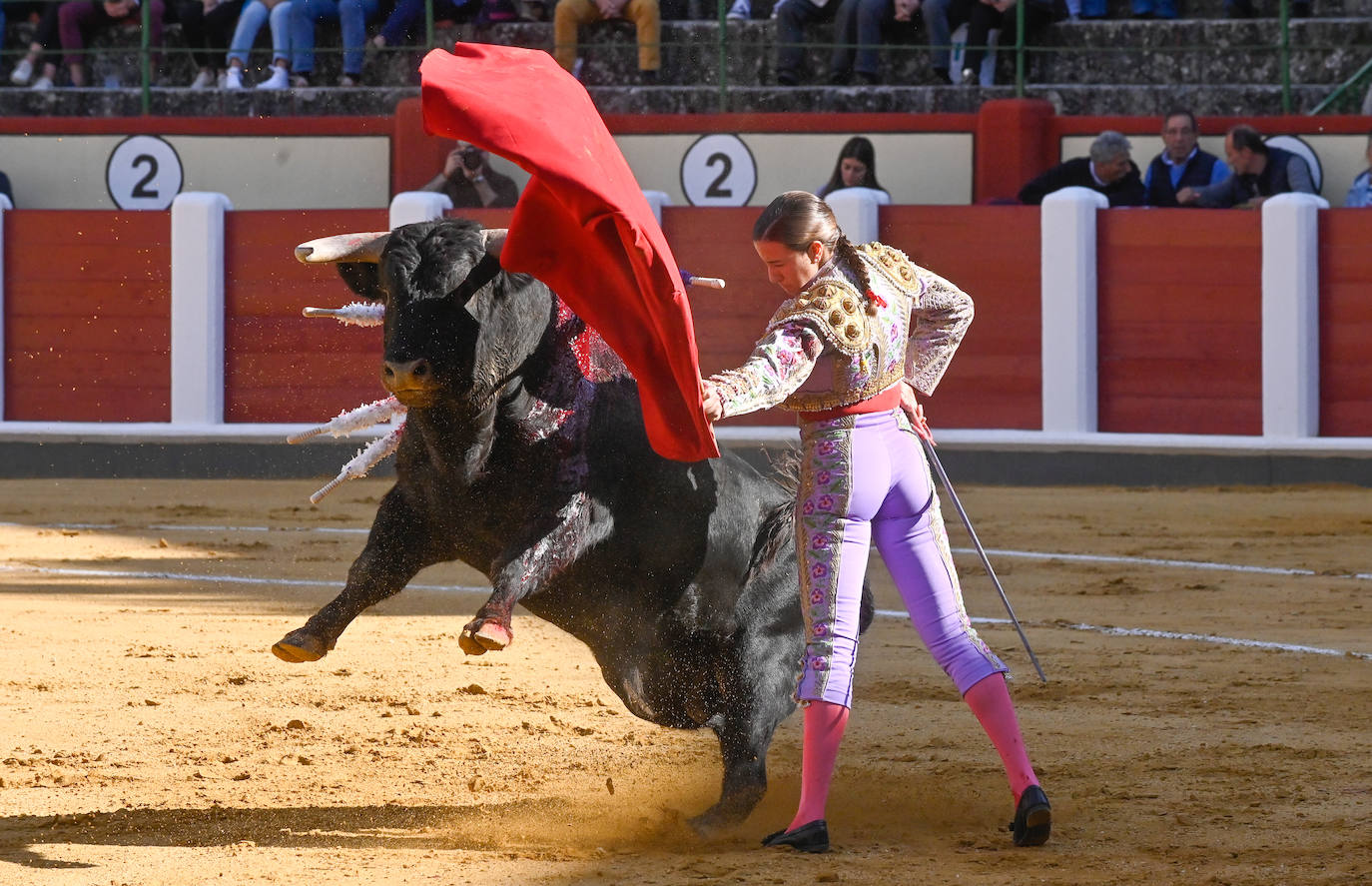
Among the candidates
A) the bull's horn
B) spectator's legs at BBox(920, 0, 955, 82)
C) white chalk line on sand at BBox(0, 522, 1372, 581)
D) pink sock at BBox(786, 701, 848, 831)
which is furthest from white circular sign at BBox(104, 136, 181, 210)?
pink sock at BBox(786, 701, 848, 831)

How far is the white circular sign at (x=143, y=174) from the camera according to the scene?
959cm

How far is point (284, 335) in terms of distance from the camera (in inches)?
343

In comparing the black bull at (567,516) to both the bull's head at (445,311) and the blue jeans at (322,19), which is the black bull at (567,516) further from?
the blue jeans at (322,19)

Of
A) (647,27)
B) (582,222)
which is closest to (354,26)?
(647,27)

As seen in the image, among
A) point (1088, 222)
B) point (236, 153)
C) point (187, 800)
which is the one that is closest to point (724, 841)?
point (187, 800)

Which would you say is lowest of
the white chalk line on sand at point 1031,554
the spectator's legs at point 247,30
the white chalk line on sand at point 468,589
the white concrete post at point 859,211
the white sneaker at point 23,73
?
the white chalk line on sand at point 468,589

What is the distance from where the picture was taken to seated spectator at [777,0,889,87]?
9.48m

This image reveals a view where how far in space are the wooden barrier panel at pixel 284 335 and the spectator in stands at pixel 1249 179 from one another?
3.72 metres

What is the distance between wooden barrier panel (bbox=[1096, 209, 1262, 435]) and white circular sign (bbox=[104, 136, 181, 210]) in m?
4.64

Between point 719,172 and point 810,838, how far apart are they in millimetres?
6599

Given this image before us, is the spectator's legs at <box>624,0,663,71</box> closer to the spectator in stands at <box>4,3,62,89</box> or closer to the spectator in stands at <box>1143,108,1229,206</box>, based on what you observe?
the spectator in stands at <box>1143,108,1229,206</box>

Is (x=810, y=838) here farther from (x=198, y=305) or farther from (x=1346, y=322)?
(x=198, y=305)

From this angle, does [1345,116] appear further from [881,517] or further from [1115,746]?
[881,517]

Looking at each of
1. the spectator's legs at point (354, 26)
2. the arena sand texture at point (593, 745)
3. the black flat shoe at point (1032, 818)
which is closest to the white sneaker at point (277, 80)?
the spectator's legs at point (354, 26)
